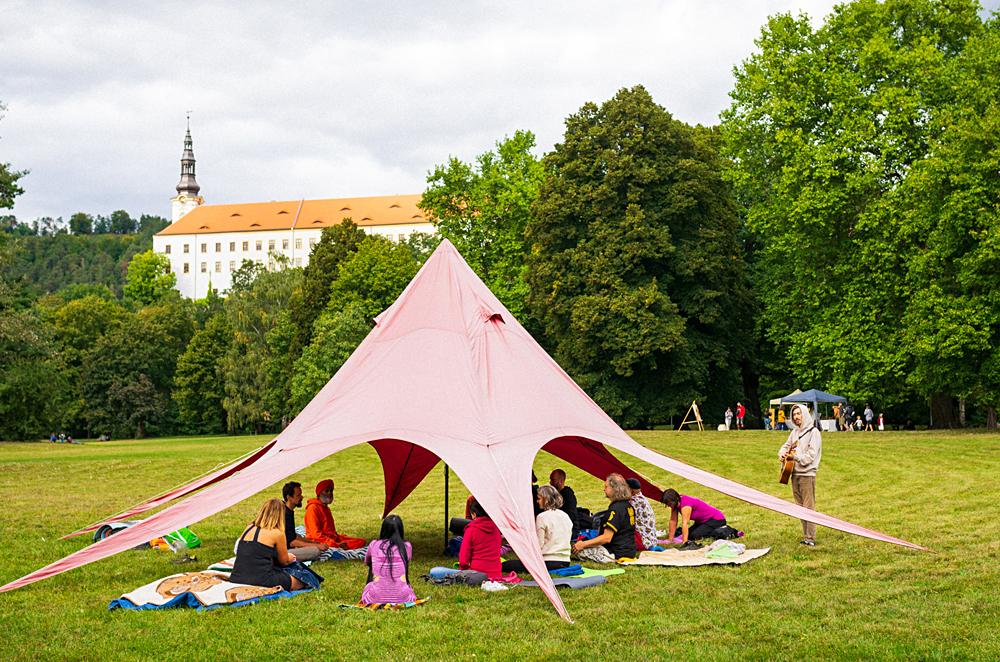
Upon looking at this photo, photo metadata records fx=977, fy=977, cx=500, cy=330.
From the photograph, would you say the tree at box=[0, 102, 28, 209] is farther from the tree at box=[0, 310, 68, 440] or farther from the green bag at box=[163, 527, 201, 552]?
the green bag at box=[163, 527, 201, 552]

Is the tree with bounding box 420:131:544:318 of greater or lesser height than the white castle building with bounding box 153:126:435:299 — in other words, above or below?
below

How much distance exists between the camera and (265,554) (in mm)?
9438

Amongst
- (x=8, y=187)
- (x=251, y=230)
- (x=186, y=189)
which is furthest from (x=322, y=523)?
(x=186, y=189)

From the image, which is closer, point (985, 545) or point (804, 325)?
point (985, 545)

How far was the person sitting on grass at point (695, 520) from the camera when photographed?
1262cm

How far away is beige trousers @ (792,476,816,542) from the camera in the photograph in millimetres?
11844

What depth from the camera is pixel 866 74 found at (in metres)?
33.4

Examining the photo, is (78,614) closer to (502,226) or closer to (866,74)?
(866,74)

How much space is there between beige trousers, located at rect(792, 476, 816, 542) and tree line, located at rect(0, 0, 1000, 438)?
1935 centimetres

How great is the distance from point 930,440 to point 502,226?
23455 mm

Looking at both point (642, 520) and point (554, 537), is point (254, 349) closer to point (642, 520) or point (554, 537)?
point (642, 520)

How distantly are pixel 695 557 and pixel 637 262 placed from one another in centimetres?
2599

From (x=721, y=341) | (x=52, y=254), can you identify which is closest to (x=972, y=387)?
(x=721, y=341)

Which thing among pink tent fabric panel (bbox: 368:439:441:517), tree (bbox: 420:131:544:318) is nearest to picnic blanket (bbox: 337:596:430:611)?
pink tent fabric panel (bbox: 368:439:441:517)
